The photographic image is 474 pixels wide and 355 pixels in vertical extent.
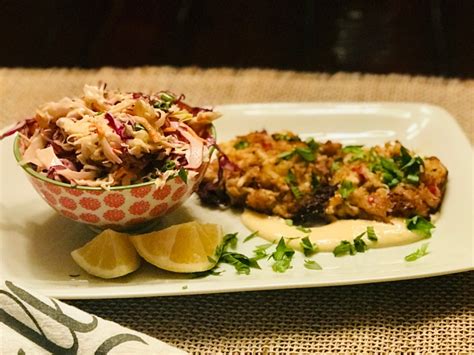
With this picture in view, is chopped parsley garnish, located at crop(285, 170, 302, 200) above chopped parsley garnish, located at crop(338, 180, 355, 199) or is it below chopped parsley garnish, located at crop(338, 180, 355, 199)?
below

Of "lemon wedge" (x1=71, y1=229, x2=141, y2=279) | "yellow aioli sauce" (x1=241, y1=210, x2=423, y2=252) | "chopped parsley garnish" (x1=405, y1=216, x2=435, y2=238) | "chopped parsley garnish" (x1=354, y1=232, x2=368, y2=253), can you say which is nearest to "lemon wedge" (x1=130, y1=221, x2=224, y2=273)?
"lemon wedge" (x1=71, y1=229, x2=141, y2=279)

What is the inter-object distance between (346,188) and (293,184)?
102 millimetres

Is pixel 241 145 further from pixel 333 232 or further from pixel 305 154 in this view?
pixel 333 232

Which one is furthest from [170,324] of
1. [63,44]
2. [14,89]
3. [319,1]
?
[319,1]

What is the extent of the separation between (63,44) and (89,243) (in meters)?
1.74

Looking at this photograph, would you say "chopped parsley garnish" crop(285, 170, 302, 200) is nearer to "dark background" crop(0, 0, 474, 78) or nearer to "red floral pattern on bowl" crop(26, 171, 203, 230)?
"red floral pattern on bowl" crop(26, 171, 203, 230)

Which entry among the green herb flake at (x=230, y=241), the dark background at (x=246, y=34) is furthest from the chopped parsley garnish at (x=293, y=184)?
the dark background at (x=246, y=34)

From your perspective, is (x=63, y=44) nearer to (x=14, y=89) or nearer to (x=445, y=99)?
(x=14, y=89)

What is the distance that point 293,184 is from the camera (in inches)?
59.0

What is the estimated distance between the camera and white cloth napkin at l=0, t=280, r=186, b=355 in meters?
1.07

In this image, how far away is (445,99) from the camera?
2027mm

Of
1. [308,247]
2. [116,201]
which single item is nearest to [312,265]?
[308,247]

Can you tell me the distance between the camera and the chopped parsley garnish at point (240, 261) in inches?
53.4

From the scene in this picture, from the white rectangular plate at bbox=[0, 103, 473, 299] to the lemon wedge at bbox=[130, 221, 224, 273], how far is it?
0.03 meters
